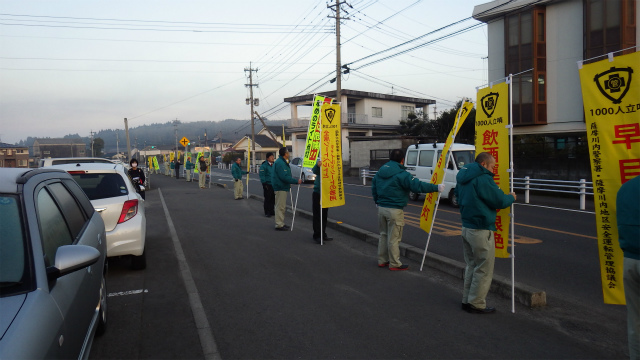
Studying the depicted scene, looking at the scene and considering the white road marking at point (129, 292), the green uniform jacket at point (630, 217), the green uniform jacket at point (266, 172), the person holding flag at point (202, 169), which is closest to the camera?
the green uniform jacket at point (630, 217)

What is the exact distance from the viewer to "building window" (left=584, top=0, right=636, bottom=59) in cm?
2181

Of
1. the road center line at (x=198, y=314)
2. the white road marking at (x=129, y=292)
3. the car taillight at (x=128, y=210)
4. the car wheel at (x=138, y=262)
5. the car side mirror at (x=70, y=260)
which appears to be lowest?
the road center line at (x=198, y=314)

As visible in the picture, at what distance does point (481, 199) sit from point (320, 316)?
7.12ft

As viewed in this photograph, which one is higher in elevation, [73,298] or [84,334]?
[73,298]

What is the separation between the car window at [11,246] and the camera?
252 centimetres

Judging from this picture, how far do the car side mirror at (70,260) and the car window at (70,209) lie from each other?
3.38 ft

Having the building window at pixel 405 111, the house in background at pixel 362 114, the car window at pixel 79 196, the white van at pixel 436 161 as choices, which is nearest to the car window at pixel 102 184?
the car window at pixel 79 196

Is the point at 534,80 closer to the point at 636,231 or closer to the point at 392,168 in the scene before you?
the point at 392,168

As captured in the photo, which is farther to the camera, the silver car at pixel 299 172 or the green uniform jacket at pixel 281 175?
the silver car at pixel 299 172

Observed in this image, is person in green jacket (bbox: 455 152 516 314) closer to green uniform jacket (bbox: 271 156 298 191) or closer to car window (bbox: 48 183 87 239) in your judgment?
A: car window (bbox: 48 183 87 239)

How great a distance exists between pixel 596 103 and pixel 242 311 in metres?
4.17

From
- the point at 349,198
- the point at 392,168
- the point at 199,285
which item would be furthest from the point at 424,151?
the point at 199,285

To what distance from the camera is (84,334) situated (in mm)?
3170

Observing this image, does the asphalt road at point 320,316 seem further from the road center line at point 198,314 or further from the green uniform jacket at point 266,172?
the green uniform jacket at point 266,172
